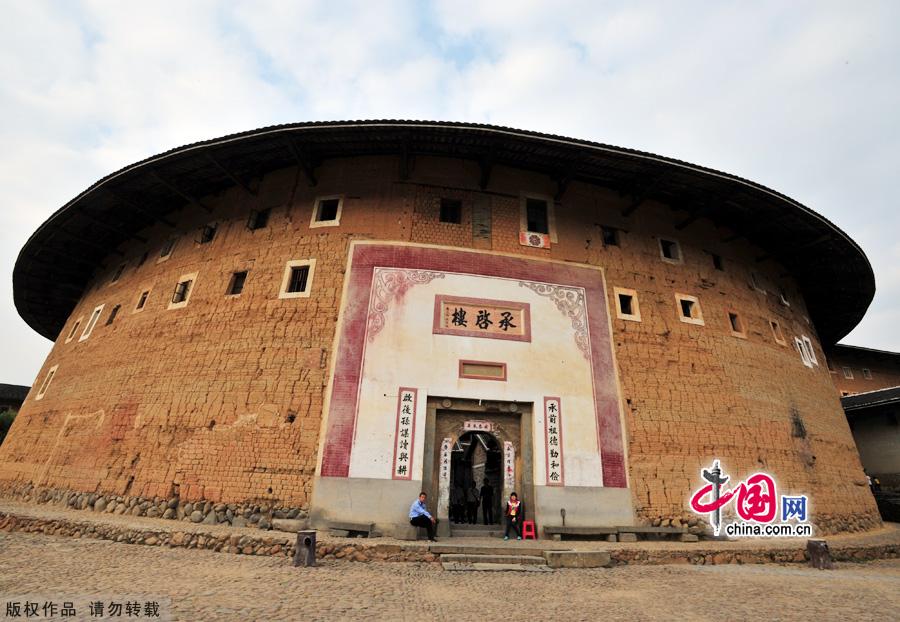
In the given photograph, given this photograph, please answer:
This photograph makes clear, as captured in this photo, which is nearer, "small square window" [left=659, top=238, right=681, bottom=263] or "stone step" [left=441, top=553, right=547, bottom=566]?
"stone step" [left=441, top=553, right=547, bottom=566]

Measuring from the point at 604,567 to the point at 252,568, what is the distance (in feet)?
17.5

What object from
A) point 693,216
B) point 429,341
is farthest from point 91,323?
point 693,216

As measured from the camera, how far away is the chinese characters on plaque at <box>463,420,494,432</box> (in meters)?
9.39

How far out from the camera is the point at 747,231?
44.3ft

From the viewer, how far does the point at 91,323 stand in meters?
14.1

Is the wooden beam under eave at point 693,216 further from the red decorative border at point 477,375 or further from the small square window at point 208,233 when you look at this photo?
the small square window at point 208,233

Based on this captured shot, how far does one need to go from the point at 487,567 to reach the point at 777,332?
11994 mm

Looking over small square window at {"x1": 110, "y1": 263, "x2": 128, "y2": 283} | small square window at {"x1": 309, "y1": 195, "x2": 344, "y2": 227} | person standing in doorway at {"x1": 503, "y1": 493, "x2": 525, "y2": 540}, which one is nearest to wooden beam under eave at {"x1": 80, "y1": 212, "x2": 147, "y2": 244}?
small square window at {"x1": 110, "y1": 263, "x2": 128, "y2": 283}

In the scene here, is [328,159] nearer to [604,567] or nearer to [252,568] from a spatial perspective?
[252,568]

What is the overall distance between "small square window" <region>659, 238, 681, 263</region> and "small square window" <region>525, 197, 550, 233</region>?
3531mm

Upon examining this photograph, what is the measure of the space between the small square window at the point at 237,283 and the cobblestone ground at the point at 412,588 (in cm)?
587

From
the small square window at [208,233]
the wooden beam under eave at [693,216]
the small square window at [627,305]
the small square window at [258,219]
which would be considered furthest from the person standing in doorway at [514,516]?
the small square window at [208,233]

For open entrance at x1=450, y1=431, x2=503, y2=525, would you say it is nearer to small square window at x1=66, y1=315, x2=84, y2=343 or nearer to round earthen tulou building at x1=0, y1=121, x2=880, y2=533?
round earthen tulou building at x1=0, y1=121, x2=880, y2=533

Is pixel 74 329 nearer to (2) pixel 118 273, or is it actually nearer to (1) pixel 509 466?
(2) pixel 118 273
